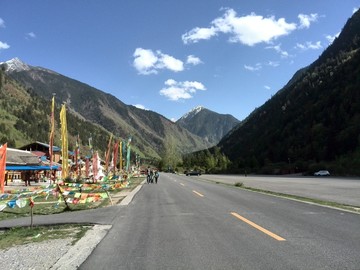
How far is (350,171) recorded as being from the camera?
2768 inches

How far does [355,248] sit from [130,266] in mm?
4162

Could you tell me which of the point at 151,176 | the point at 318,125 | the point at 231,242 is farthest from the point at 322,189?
the point at 318,125

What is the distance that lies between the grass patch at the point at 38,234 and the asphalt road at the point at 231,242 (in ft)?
2.95

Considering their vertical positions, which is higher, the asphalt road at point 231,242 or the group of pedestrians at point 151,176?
the group of pedestrians at point 151,176

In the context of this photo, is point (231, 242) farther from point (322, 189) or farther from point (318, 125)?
point (318, 125)

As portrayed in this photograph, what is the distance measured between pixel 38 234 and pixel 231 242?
15.9ft

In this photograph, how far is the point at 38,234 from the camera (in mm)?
9797

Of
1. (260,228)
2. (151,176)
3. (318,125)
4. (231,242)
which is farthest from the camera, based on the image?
(318,125)

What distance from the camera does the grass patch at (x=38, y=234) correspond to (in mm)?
8969

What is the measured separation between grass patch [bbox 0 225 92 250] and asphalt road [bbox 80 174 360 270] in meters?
0.90

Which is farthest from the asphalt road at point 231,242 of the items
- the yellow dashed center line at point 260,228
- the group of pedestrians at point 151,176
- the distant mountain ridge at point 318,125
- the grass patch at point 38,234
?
the distant mountain ridge at point 318,125

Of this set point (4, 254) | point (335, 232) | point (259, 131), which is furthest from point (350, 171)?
point (259, 131)

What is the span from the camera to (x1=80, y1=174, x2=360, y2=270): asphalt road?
6398mm

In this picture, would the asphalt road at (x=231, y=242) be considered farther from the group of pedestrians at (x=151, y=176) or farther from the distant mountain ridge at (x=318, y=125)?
the distant mountain ridge at (x=318, y=125)
